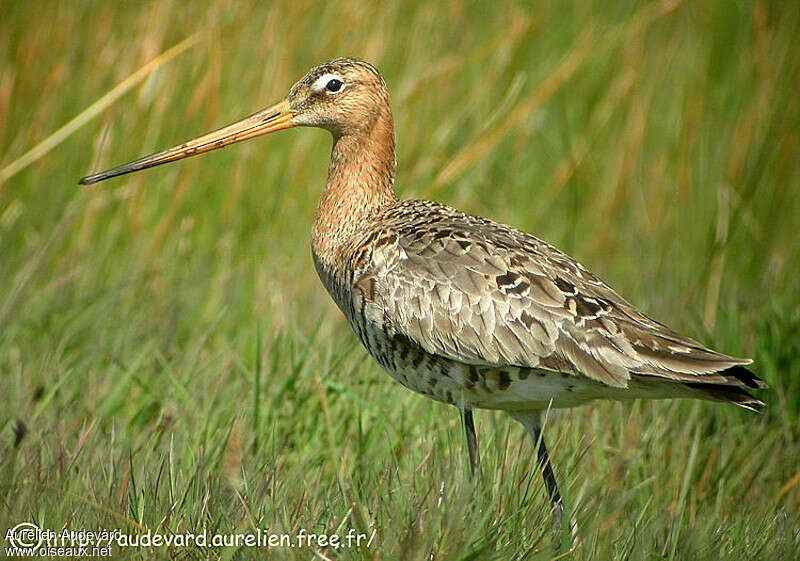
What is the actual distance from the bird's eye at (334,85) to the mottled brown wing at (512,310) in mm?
741

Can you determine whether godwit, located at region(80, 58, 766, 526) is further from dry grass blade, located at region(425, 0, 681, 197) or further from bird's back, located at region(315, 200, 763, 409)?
dry grass blade, located at region(425, 0, 681, 197)

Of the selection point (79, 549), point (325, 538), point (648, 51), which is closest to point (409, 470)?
point (325, 538)

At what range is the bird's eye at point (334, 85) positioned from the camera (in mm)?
4637

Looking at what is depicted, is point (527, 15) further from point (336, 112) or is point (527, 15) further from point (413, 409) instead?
point (413, 409)

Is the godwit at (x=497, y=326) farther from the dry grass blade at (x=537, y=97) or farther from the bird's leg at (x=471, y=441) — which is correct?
the dry grass blade at (x=537, y=97)

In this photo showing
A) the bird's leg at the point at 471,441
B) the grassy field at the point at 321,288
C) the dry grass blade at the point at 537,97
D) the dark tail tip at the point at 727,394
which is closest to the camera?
the grassy field at the point at 321,288

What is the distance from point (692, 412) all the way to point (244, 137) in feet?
6.92

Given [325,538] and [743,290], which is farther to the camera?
[743,290]

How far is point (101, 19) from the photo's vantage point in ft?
19.5

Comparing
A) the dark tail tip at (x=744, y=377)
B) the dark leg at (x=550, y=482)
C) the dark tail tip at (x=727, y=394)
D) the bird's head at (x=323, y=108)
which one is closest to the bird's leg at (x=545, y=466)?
the dark leg at (x=550, y=482)

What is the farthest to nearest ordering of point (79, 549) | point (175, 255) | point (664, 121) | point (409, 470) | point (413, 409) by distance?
point (664, 121), point (175, 255), point (413, 409), point (409, 470), point (79, 549)

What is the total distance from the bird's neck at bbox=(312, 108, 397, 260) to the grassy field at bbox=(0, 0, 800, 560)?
18.4 inches

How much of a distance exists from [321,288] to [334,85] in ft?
4.84

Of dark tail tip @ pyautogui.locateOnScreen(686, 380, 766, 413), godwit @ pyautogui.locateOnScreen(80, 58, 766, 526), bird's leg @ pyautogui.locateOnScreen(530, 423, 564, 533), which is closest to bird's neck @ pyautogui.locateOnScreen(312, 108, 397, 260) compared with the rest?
godwit @ pyautogui.locateOnScreen(80, 58, 766, 526)
